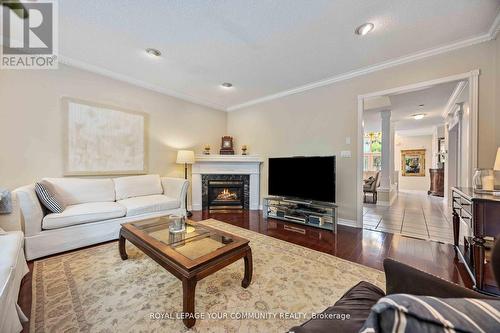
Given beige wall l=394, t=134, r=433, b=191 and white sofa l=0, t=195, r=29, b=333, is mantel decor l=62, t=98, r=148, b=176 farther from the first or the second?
beige wall l=394, t=134, r=433, b=191

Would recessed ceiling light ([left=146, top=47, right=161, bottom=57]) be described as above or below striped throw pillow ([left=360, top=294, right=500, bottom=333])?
above

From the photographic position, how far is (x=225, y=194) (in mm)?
4543

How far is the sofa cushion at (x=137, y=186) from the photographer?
3226 millimetres

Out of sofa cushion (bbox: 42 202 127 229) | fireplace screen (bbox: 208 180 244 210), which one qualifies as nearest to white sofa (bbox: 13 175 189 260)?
sofa cushion (bbox: 42 202 127 229)

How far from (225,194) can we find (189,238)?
8.89 feet

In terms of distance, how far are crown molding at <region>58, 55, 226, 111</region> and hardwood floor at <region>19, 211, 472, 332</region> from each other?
273 centimetres

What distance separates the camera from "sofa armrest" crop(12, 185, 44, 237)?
2029 mm

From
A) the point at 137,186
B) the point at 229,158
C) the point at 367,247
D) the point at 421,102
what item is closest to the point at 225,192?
the point at 229,158

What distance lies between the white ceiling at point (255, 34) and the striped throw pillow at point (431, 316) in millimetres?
2322

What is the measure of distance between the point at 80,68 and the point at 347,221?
4943 millimetres

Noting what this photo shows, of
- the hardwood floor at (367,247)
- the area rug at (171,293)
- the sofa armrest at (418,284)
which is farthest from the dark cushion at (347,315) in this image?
the hardwood floor at (367,247)

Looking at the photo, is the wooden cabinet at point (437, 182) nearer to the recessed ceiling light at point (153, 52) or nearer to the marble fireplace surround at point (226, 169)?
the marble fireplace surround at point (226, 169)

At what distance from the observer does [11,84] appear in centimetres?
253

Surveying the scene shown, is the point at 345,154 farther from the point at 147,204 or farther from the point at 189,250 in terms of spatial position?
the point at 147,204
